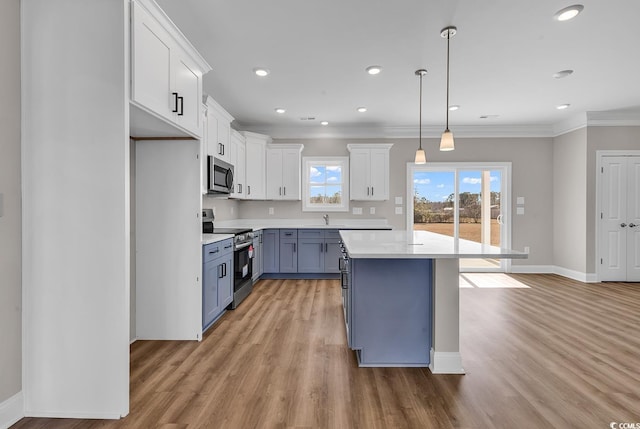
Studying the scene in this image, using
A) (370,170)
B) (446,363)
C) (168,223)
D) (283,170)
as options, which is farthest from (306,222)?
(446,363)

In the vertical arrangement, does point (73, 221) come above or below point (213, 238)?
above

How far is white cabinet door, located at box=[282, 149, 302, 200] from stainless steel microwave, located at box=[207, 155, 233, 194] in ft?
4.88

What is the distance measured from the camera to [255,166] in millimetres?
5332

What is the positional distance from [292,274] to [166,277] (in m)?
2.72

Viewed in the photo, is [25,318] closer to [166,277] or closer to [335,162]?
[166,277]

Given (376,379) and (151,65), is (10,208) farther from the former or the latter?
(376,379)

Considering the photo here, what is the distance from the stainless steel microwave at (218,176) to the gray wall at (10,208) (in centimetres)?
187

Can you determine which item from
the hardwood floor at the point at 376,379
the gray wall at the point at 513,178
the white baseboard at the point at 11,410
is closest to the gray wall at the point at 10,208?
the white baseboard at the point at 11,410

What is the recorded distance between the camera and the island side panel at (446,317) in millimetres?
2193

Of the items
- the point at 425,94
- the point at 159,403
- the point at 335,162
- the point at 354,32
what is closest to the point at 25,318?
the point at 159,403

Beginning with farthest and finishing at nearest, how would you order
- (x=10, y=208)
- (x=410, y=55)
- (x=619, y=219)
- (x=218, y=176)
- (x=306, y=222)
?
(x=306, y=222)
(x=619, y=219)
(x=218, y=176)
(x=410, y=55)
(x=10, y=208)

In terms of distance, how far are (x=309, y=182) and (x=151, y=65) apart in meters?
4.00

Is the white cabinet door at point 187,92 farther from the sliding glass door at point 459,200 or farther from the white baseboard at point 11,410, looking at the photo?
the sliding glass door at point 459,200

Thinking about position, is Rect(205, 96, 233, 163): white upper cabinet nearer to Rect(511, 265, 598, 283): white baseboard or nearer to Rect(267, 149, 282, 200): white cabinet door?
Rect(267, 149, 282, 200): white cabinet door
